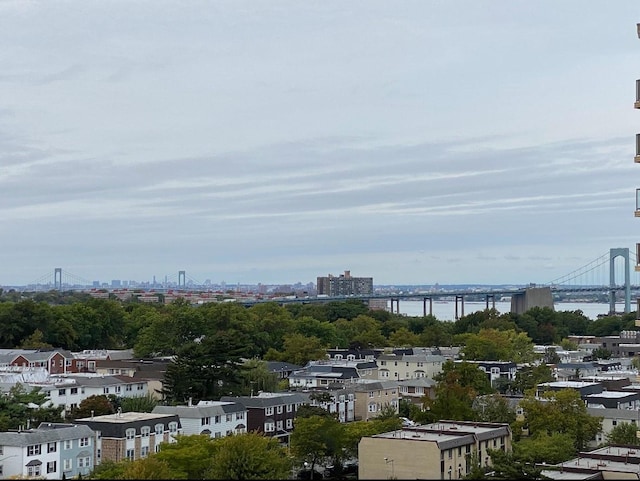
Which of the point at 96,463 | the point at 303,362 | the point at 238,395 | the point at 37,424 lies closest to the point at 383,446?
the point at 96,463

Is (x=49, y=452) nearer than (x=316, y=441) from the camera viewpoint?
Yes

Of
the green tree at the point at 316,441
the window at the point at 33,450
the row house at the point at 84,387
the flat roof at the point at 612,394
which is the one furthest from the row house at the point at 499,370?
the window at the point at 33,450

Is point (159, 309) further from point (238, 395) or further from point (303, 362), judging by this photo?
point (238, 395)

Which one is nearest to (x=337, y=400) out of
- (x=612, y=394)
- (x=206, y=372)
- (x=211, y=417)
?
(x=206, y=372)

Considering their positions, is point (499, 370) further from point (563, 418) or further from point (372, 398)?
point (563, 418)

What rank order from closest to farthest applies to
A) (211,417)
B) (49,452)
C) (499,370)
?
1. (49,452)
2. (211,417)
3. (499,370)

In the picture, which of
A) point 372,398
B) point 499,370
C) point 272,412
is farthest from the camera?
point 499,370

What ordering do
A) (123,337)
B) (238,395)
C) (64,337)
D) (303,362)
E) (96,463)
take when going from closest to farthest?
(96,463) → (238,395) → (303,362) → (64,337) → (123,337)

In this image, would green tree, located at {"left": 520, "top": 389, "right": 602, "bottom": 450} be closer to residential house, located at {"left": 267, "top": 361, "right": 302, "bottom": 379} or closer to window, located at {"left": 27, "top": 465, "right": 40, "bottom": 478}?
window, located at {"left": 27, "top": 465, "right": 40, "bottom": 478}
